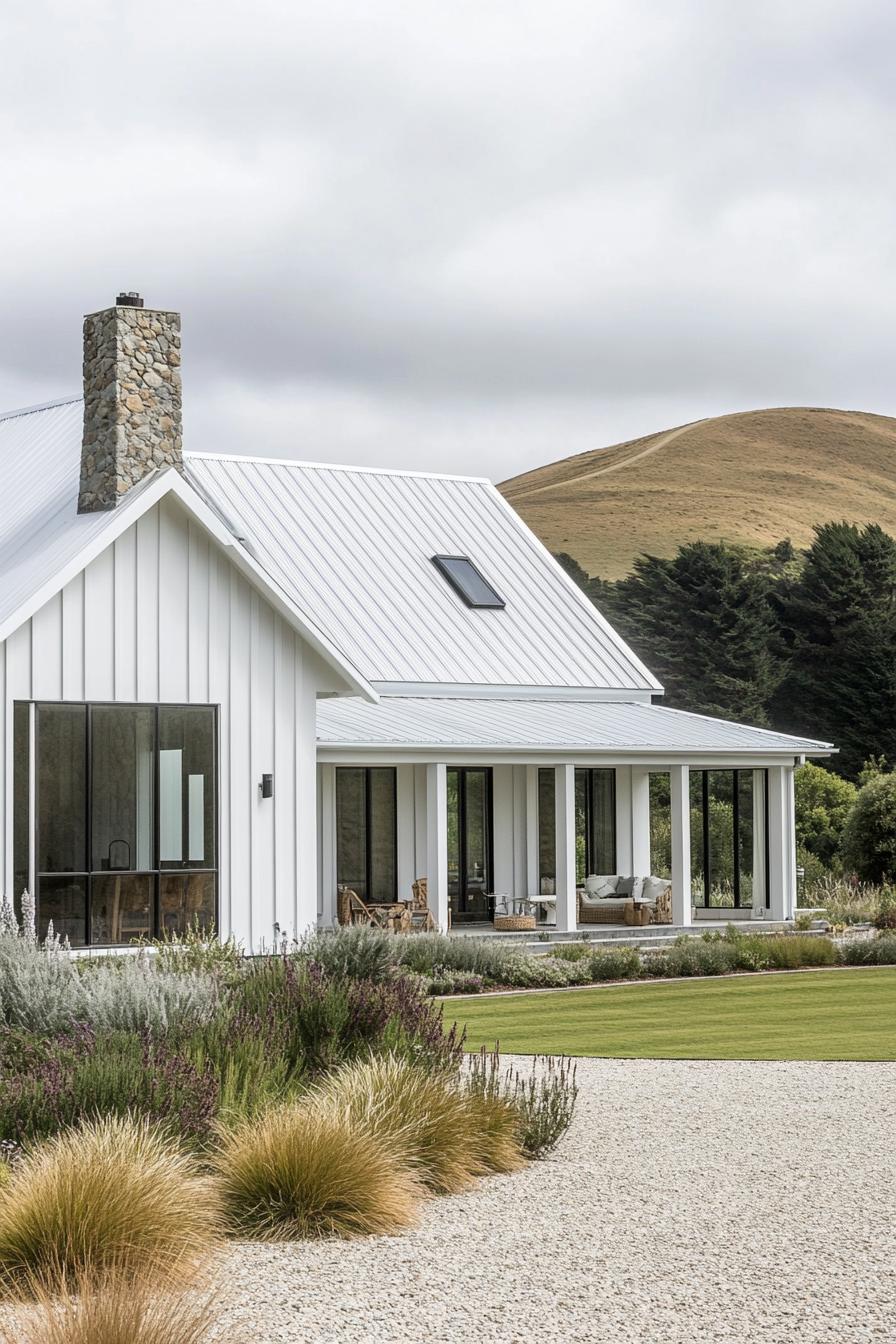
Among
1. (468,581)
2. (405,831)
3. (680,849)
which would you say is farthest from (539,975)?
(468,581)

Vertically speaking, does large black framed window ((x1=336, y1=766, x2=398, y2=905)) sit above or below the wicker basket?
above

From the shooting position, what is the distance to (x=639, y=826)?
2648cm

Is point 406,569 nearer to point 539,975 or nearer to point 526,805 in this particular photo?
point 526,805

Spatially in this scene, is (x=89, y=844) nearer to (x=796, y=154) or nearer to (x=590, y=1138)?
(x=590, y=1138)

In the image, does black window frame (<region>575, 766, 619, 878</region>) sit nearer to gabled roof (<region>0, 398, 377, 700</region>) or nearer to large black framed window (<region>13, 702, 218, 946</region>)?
gabled roof (<region>0, 398, 377, 700</region>)

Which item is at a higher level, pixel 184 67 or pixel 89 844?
pixel 184 67

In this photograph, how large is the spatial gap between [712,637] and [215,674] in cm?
3865

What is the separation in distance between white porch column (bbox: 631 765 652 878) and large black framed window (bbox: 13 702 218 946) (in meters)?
10.2

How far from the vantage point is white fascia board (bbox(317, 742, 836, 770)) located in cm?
2173

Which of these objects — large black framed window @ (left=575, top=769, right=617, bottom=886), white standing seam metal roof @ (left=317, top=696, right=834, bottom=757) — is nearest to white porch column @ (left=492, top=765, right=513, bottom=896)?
white standing seam metal roof @ (left=317, top=696, right=834, bottom=757)

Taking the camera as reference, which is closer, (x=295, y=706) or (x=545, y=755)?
(x=295, y=706)

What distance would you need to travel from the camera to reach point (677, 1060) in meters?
13.1

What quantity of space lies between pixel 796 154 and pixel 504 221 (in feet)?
13.6

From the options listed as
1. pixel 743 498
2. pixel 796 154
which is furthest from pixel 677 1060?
pixel 743 498
